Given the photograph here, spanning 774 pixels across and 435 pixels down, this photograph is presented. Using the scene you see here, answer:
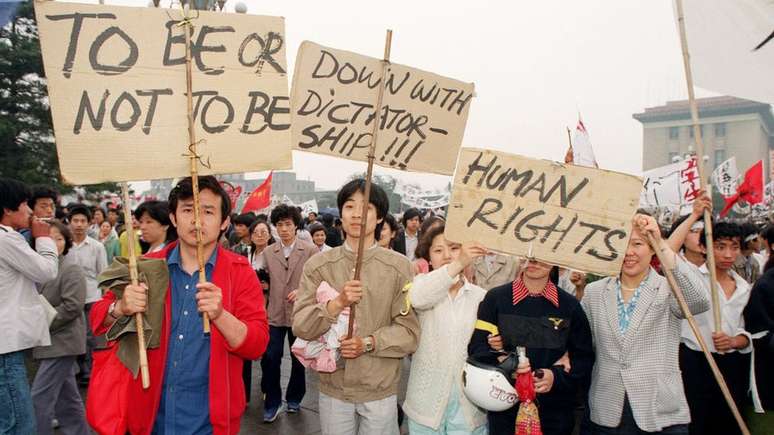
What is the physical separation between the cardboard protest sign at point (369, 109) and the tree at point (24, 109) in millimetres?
16579

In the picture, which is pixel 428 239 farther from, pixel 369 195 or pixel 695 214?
pixel 695 214

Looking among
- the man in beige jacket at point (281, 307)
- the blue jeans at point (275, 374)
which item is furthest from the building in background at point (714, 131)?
the blue jeans at point (275, 374)

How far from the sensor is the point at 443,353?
10.2 ft

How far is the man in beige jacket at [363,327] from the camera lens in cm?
302

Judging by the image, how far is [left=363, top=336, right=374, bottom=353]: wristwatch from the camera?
3.03 metres

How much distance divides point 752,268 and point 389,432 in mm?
5548

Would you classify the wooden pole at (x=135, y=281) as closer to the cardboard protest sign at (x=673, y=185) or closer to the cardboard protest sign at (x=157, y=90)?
the cardboard protest sign at (x=157, y=90)

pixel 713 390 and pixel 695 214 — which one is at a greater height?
pixel 695 214

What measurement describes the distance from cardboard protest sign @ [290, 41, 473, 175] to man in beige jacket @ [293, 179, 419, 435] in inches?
14.2

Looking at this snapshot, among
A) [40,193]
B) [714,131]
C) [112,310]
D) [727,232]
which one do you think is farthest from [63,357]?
[714,131]

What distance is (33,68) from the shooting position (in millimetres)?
17672

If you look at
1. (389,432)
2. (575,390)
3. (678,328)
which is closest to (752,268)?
(678,328)

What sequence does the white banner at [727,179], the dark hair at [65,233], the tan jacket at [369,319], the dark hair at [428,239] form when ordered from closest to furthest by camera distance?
the tan jacket at [369,319]
the dark hair at [428,239]
the dark hair at [65,233]
the white banner at [727,179]

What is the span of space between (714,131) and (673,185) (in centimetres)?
9867
